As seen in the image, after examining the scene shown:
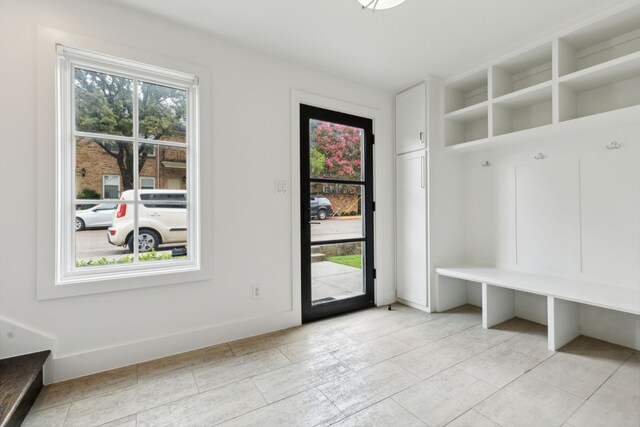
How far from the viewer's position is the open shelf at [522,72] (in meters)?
2.65

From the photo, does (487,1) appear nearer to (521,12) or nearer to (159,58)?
(521,12)

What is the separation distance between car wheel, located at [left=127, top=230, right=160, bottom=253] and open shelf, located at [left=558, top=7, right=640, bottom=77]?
3.47 m

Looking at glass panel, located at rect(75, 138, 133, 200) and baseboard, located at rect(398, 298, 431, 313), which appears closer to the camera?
glass panel, located at rect(75, 138, 133, 200)

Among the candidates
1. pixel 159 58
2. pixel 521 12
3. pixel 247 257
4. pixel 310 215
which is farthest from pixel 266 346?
pixel 521 12

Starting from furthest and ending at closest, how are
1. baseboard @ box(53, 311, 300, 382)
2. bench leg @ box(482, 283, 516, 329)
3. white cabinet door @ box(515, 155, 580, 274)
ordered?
bench leg @ box(482, 283, 516, 329)
white cabinet door @ box(515, 155, 580, 274)
baseboard @ box(53, 311, 300, 382)

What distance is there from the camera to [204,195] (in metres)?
2.39

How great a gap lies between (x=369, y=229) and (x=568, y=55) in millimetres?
2285

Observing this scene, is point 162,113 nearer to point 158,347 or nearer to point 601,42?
point 158,347

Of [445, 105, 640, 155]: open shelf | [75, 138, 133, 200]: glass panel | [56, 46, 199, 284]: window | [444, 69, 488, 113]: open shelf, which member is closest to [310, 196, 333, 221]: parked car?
[56, 46, 199, 284]: window

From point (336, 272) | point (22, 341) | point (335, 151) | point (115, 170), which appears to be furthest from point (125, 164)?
point (336, 272)

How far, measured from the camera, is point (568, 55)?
2451 mm

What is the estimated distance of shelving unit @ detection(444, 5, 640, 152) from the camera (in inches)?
86.0

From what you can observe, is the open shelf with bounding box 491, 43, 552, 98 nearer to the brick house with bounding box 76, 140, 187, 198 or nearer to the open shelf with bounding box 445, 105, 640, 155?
the open shelf with bounding box 445, 105, 640, 155

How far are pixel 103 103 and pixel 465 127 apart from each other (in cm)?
349
